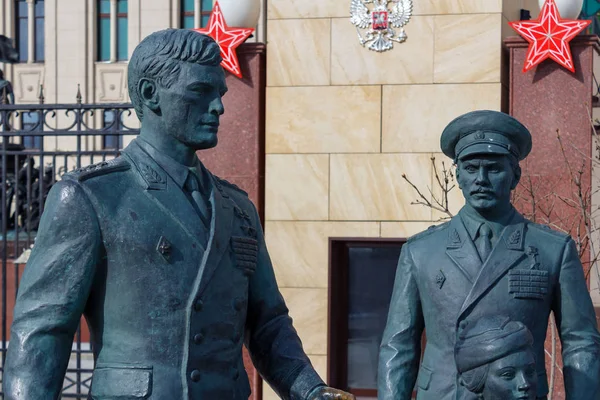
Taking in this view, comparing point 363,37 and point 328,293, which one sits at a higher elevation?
point 363,37

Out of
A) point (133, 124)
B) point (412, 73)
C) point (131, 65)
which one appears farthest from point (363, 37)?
point (133, 124)

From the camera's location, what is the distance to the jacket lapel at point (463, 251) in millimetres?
5824

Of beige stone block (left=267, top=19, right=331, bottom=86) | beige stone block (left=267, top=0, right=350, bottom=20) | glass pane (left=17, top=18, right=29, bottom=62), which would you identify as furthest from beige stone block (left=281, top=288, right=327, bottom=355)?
glass pane (left=17, top=18, right=29, bottom=62)

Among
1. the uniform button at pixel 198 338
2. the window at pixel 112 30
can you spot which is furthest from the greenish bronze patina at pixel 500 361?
the window at pixel 112 30

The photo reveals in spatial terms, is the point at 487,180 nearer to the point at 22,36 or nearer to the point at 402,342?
the point at 402,342

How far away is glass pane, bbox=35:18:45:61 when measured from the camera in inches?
1458

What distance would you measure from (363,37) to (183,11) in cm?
2361

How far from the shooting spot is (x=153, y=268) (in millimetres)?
4152

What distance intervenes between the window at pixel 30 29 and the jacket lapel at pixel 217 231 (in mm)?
32819

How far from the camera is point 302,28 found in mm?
11906

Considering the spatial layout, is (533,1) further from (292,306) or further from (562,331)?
(562,331)

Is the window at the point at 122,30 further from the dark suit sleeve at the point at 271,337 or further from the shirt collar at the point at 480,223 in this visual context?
the dark suit sleeve at the point at 271,337

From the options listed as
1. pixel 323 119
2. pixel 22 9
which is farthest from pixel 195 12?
pixel 323 119

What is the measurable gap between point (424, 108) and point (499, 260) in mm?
5912
